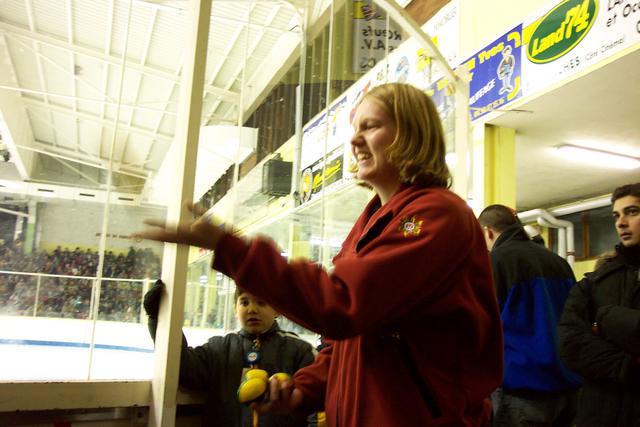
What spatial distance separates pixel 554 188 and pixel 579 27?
12.0 ft

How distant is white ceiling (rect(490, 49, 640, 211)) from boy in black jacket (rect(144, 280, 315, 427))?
9.63ft

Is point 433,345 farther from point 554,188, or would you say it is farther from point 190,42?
point 554,188

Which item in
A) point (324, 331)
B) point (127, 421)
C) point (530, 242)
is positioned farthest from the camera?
point (530, 242)

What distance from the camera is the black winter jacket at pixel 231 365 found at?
1.56 m

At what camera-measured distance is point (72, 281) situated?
171 cm

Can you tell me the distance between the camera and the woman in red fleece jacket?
75 centimetres

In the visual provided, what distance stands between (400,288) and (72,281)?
1.32 metres

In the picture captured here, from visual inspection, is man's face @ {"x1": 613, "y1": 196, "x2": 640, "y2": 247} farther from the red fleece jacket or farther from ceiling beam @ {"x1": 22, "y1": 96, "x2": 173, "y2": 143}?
ceiling beam @ {"x1": 22, "y1": 96, "x2": 173, "y2": 143}

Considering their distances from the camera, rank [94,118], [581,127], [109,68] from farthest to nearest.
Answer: [109,68] → [581,127] → [94,118]

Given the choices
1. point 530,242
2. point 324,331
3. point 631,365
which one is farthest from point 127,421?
point 530,242

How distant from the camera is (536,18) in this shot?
13.5 ft

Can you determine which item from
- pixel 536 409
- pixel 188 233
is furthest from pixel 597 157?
pixel 188 233

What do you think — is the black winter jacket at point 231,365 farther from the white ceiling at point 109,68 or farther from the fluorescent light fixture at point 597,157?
the fluorescent light fixture at point 597,157

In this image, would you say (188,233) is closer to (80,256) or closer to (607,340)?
(80,256)
